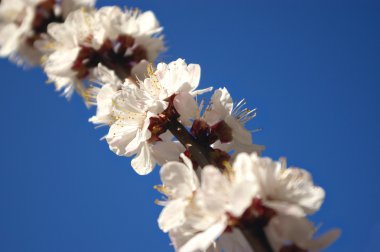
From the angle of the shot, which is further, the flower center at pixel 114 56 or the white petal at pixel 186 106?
the flower center at pixel 114 56

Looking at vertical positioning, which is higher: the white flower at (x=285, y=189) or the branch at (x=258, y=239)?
the white flower at (x=285, y=189)

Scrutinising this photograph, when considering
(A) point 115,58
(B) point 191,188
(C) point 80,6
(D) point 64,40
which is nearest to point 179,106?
(B) point 191,188

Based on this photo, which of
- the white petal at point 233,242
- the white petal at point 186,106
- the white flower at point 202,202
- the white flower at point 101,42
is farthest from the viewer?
the white flower at point 101,42

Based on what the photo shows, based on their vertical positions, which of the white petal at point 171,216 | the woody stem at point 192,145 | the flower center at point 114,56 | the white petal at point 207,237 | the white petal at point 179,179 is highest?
the flower center at point 114,56

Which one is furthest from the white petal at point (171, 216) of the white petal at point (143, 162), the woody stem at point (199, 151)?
the white petal at point (143, 162)

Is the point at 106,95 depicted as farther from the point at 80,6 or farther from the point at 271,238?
the point at 271,238

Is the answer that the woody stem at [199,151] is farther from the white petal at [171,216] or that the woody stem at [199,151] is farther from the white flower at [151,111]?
the white petal at [171,216]

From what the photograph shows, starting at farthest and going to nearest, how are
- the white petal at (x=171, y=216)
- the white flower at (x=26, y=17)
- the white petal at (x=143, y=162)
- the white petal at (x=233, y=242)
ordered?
1. the white flower at (x=26, y=17)
2. the white petal at (x=143, y=162)
3. the white petal at (x=233, y=242)
4. the white petal at (x=171, y=216)

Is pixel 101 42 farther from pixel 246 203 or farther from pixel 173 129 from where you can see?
pixel 246 203
